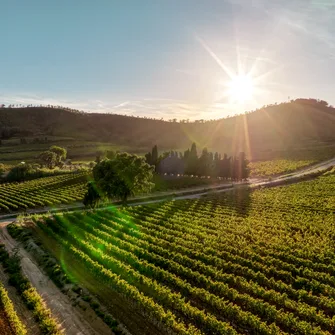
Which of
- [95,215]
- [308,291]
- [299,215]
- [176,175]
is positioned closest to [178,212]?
[95,215]

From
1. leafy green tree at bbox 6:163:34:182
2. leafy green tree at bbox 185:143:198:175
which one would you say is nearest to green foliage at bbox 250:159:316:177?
leafy green tree at bbox 185:143:198:175

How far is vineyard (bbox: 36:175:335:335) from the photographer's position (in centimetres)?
2342

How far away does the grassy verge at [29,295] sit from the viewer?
23312 mm

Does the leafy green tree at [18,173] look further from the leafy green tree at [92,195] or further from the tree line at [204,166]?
the leafy green tree at [92,195]

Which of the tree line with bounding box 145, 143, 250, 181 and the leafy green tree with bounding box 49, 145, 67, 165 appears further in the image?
the leafy green tree with bounding box 49, 145, 67, 165

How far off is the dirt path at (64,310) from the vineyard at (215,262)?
316cm

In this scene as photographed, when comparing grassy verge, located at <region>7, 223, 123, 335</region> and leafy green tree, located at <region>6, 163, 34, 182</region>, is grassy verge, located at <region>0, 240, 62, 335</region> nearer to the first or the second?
grassy verge, located at <region>7, 223, 123, 335</region>

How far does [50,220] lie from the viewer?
51.2 meters

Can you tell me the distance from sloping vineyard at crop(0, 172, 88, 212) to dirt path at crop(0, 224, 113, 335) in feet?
116

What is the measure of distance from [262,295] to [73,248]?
23665 millimetres

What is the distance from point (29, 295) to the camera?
90.6 ft

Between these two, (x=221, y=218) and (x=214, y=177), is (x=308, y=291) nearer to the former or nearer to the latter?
(x=221, y=218)

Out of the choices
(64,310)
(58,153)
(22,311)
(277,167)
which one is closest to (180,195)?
(64,310)

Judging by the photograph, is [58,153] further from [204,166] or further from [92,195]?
[92,195]
